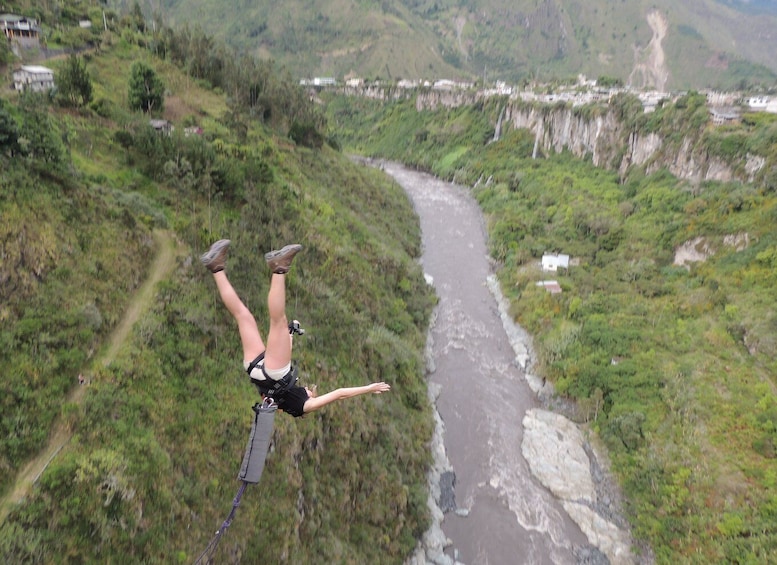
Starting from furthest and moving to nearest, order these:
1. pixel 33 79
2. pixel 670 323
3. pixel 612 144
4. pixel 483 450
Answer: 1. pixel 612 144
2. pixel 670 323
3. pixel 33 79
4. pixel 483 450

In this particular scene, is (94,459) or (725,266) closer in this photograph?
(94,459)

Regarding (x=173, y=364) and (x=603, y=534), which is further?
(x=603, y=534)

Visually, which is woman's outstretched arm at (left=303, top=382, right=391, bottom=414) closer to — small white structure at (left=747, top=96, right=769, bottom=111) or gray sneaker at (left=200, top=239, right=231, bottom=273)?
gray sneaker at (left=200, top=239, right=231, bottom=273)

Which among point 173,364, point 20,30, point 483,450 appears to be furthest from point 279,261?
point 20,30

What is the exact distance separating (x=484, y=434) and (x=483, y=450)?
1.06 m

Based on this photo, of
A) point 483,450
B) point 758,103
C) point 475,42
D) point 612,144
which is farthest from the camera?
point 475,42

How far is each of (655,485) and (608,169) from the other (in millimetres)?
42928

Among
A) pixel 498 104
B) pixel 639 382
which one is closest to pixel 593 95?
pixel 498 104

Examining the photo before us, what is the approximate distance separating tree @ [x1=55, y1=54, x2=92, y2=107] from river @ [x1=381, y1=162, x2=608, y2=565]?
23.2m

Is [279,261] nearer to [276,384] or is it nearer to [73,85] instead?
[276,384]

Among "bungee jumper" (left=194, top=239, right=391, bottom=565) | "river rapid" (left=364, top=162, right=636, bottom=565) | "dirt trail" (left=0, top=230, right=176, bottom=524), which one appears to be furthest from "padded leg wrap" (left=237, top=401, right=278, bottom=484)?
"river rapid" (left=364, top=162, right=636, bottom=565)

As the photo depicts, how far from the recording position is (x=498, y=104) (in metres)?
75.4

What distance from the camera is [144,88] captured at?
87.8 ft

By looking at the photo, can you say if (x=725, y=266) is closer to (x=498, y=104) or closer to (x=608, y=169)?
(x=608, y=169)
